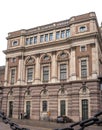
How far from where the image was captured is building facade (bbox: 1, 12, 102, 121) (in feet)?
127

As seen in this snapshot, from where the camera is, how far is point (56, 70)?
43500mm

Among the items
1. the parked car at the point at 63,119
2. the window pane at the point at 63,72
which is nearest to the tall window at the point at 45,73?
the window pane at the point at 63,72

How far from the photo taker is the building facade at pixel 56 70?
38.8 meters

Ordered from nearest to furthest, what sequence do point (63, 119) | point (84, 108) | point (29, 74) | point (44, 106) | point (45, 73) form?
1. point (63, 119)
2. point (84, 108)
3. point (44, 106)
4. point (45, 73)
5. point (29, 74)

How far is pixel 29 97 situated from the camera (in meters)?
45.2

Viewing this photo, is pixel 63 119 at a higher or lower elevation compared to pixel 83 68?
lower

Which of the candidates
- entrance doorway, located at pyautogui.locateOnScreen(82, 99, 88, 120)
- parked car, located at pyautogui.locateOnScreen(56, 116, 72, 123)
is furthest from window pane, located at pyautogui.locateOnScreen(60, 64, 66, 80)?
parked car, located at pyautogui.locateOnScreen(56, 116, 72, 123)

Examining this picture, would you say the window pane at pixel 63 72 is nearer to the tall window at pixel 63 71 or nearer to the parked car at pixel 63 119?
the tall window at pixel 63 71

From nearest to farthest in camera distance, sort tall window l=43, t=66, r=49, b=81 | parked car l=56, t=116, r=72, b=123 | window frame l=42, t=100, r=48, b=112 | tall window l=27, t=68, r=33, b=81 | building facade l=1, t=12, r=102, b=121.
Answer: parked car l=56, t=116, r=72, b=123
building facade l=1, t=12, r=102, b=121
window frame l=42, t=100, r=48, b=112
tall window l=43, t=66, r=49, b=81
tall window l=27, t=68, r=33, b=81

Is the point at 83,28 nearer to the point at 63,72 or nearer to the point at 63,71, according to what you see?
the point at 63,71

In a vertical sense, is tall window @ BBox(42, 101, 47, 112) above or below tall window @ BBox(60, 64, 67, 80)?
below

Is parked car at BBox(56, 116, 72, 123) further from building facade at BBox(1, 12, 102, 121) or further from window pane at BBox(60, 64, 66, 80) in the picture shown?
window pane at BBox(60, 64, 66, 80)

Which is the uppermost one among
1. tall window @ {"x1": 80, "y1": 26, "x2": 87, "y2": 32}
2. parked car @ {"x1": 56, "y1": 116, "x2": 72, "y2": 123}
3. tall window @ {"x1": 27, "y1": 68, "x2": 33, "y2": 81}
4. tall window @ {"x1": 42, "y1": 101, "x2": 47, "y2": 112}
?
tall window @ {"x1": 80, "y1": 26, "x2": 87, "y2": 32}

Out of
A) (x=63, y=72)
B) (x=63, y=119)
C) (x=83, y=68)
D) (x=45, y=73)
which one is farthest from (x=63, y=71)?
(x=63, y=119)
